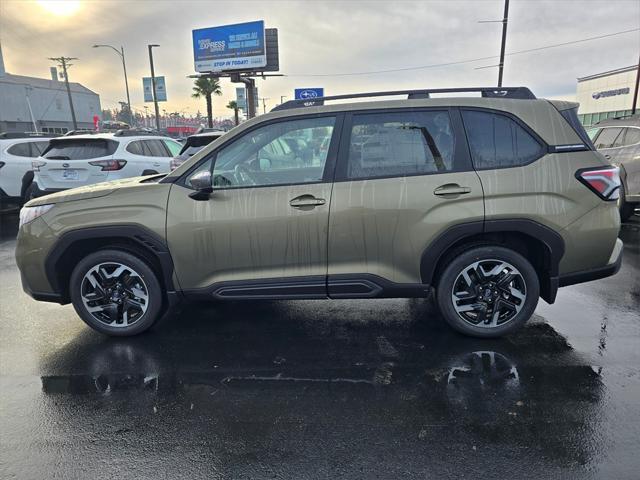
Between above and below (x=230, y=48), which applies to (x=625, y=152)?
below

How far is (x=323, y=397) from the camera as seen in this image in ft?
9.70

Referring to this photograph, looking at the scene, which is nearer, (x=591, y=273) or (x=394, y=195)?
(x=394, y=195)

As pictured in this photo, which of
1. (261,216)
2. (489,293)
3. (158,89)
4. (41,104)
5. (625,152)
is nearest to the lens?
(261,216)

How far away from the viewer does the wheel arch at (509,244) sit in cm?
340

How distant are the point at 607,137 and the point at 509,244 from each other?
655cm

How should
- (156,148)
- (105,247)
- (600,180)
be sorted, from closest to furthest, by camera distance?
(600,180), (105,247), (156,148)

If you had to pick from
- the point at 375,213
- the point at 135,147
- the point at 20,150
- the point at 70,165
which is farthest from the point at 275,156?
the point at 20,150

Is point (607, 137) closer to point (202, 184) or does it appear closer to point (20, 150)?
point (202, 184)

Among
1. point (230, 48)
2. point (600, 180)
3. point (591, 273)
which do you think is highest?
point (230, 48)

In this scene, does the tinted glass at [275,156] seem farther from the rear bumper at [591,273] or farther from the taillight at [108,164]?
the taillight at [108,164]

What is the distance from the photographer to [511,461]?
7.66 feet

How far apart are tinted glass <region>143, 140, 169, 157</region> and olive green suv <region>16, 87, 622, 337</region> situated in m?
6.48

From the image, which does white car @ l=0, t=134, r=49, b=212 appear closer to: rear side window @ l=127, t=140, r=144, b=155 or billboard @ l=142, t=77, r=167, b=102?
rear side window @ l=127, t=140, r=144, b=155

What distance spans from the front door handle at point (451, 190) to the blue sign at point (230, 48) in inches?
1328
